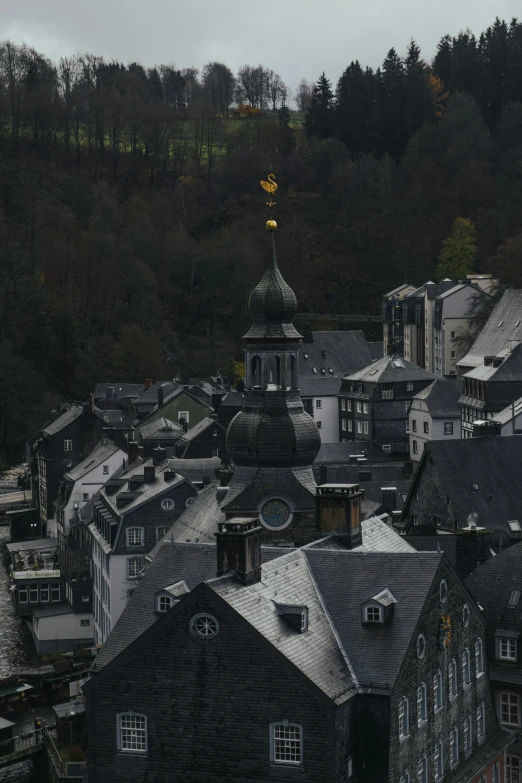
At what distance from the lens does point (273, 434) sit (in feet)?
152

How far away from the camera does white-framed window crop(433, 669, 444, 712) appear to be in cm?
3303

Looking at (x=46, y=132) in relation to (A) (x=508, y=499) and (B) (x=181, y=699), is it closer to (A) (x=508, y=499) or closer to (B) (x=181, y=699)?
(A) (x=508, y=499)

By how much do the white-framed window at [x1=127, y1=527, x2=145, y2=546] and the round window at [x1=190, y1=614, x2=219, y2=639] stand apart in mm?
28837

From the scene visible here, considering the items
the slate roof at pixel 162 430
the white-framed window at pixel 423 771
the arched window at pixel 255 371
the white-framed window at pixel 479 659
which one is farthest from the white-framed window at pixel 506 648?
the slate roof at pixel 162 430

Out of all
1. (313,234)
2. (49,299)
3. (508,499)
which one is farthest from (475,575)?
(313,234)

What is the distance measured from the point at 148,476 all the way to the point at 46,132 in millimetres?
97020

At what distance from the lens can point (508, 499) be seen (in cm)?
5291

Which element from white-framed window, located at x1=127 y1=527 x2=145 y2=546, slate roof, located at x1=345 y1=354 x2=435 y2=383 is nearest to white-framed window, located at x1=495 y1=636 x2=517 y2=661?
white-framed window, located at x1=127 y1=527 x2=145 y2=546

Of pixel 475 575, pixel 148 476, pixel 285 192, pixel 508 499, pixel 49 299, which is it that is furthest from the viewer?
pixel 285 192

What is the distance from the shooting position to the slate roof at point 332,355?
337 feet

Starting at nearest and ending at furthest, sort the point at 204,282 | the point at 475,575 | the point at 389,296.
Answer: the point at 475,575, the point at 389,296, the point at 204,282

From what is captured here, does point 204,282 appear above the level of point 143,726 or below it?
above

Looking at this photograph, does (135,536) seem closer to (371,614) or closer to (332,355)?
(371,614)

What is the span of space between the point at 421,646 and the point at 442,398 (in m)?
56.5
